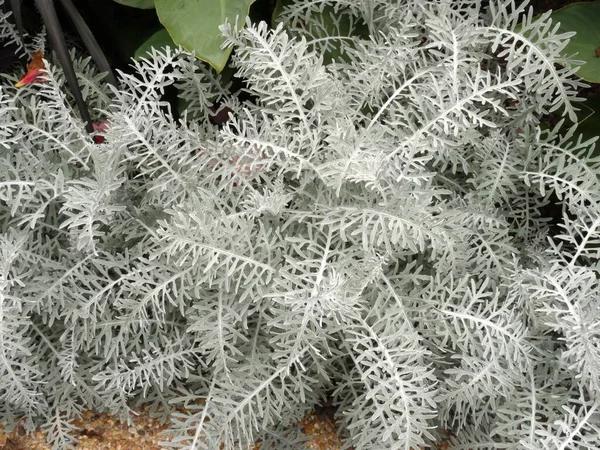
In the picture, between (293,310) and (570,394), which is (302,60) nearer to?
(293,310)

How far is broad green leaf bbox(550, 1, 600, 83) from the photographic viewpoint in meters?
1.43

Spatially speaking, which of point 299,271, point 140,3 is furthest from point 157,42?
point 299,271

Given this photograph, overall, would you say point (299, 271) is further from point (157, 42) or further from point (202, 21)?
point (157, 42)

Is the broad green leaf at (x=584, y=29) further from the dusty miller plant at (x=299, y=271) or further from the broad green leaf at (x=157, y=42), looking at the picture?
the broad green leaf at (x=157, y=42)

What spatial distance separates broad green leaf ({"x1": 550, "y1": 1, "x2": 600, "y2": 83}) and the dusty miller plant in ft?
1.01

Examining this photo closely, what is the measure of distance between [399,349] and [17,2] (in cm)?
105

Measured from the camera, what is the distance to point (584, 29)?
4.91 feet

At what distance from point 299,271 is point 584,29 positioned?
38.3 inches

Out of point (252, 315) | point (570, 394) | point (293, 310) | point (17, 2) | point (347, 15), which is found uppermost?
point (17, 2)

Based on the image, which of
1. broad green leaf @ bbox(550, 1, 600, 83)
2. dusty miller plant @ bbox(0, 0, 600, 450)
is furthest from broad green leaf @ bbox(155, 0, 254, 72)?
broad green leaf @ bbox(550, 1, 600, 83)

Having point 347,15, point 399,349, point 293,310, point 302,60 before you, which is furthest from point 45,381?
point 347,15

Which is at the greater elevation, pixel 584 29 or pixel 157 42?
pixel 157 42

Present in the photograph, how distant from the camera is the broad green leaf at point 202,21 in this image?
124 centimetres

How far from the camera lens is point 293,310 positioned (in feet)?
3.13
